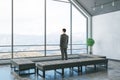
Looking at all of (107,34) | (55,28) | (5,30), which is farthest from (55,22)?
(107,34)

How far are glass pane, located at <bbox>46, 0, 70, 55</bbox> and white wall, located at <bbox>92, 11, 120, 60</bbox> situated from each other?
5.62ft

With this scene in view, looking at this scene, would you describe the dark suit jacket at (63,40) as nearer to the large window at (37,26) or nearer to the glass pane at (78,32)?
the large window at (37,26)

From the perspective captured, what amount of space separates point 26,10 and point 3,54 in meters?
2.66

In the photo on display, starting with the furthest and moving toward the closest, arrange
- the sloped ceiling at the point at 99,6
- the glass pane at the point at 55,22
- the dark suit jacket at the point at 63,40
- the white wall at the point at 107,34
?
1. the glass pane at the point at 55,22
2. the white wall at the point at 107,34
3. the sloped ceiling at the point at 99,6
4. the dark suit jacket at the point at 63,40

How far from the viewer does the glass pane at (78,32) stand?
938 centimetres

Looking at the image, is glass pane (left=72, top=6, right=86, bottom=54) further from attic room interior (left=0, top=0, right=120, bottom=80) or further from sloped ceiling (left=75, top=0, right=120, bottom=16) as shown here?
sloped ceiling (left=75, top=0, right=120, bottom=16)

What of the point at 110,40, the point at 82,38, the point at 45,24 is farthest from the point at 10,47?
the point at 110,40

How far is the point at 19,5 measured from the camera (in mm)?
8242

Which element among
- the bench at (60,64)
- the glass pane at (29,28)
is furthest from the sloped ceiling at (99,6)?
the bench at (60,64)

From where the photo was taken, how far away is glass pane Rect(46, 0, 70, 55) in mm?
8695

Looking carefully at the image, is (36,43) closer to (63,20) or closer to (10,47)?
(10,47)

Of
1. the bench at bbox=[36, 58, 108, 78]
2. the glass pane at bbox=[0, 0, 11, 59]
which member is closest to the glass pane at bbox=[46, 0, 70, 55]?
the glass pane at bbox=[0, 0, 11, 59]

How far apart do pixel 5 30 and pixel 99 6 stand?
4.84 metres

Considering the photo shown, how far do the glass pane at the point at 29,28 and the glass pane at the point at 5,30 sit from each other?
347mm
